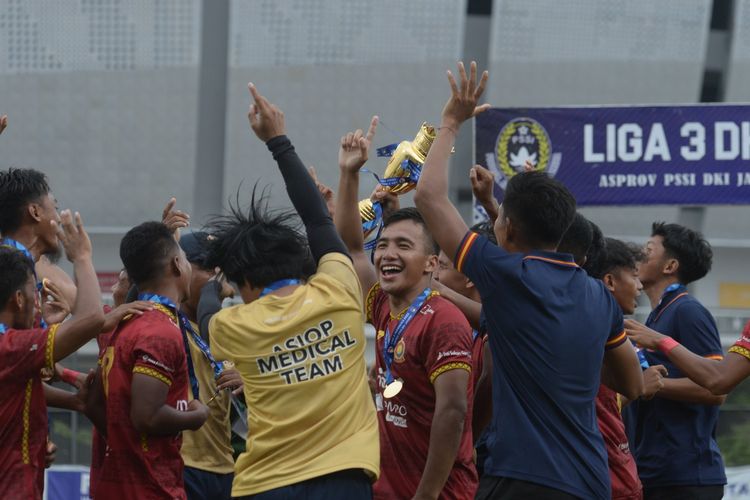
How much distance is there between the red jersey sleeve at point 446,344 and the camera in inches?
201

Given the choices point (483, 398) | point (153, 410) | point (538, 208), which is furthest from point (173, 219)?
point (538, 208)

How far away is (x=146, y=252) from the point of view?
18.9ft

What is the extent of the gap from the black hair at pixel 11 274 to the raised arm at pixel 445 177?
1.81 metres

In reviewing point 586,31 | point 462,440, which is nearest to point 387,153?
point 462,440

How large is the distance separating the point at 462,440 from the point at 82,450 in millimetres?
9061

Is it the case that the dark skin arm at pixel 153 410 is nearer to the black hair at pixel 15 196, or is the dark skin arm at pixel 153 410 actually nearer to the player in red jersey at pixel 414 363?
the player in red jersey at pixel 414 363

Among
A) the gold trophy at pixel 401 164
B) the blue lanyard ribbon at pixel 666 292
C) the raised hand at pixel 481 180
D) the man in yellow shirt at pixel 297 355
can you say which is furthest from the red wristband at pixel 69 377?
the blue lanyard ribbon at pixel 666 292

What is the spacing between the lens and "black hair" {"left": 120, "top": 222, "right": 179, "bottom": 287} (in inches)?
227

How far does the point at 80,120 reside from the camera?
20.0 metres

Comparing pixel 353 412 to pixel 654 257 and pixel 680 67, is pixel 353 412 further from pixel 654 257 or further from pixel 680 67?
pixel 680 67

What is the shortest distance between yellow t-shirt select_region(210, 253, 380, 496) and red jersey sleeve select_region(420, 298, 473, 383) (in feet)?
2.36

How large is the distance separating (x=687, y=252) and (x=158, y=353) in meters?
3.29

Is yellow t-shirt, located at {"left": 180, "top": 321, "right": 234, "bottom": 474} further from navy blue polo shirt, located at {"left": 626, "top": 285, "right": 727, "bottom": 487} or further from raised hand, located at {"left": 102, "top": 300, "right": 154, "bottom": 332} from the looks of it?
navy blue polo shirt, located at {"left": 626, "top": 285, "right": 727, "bottom": 487}

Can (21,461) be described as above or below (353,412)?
below
